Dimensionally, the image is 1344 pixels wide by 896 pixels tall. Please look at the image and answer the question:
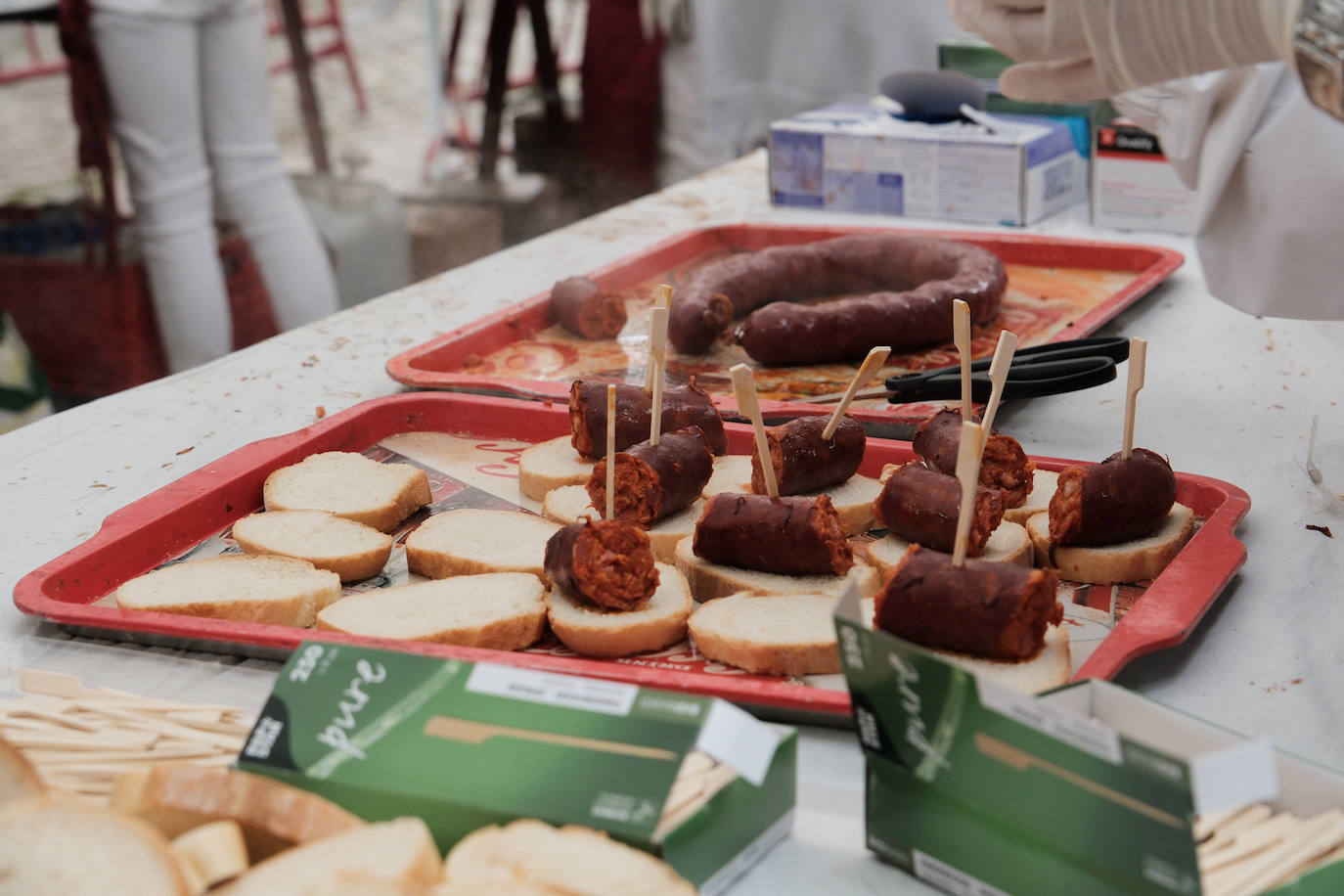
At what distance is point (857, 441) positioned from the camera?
89.4 inches

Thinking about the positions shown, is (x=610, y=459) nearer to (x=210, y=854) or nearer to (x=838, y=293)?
(x=210, y=854)

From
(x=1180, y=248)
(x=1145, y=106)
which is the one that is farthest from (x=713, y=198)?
(x=1145, y=106)

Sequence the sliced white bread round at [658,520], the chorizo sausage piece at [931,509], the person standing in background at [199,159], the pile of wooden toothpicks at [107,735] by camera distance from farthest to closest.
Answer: the person standing in background at [199,159] < the sliced white bread round at [658,520] < the chorizo sausage piece at [931,509] < the pile of wooden toothpicks at [107,735]

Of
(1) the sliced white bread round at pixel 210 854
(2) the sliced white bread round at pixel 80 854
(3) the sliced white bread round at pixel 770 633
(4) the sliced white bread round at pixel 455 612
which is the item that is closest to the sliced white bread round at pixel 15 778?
(2) the sliced white bread round at pixel 80 854

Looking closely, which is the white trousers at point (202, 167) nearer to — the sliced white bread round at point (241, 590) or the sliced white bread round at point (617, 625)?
the sliced white bread round at point (241, 590)

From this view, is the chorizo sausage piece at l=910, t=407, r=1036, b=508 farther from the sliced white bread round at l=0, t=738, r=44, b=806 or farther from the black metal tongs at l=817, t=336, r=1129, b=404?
the sliced white bread round at l=0, t=738, r=44, b=806

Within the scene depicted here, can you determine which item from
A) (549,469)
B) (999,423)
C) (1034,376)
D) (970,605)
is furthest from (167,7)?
(970,605)

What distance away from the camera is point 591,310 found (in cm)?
305

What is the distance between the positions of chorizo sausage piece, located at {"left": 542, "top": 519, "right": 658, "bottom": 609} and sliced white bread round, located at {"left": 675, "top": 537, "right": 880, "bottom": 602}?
0.13 meters

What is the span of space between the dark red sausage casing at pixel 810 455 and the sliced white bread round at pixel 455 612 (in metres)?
0.46

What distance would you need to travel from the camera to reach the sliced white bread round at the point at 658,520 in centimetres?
217

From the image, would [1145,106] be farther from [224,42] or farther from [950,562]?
[224,42]

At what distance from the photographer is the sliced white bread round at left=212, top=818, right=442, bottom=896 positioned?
1155 millimetres

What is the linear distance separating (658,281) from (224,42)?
234 centimetres
